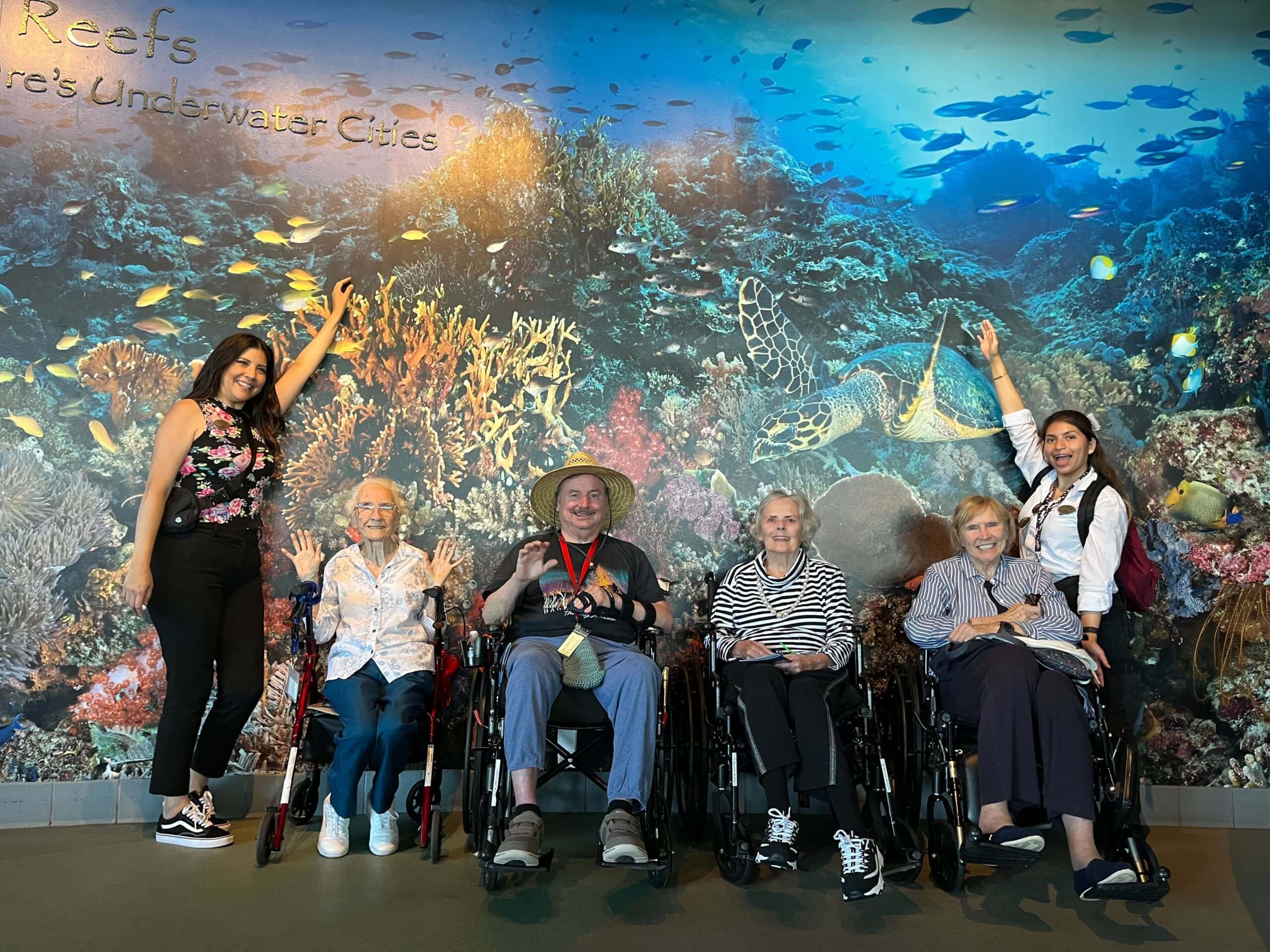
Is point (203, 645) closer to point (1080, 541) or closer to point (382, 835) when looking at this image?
point (382, 835)

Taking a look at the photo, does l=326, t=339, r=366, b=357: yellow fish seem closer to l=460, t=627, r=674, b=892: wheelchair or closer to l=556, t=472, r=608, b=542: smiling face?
l=556, t=472, r=608, b=542: smiling face

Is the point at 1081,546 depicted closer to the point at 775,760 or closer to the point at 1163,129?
the point at 775,760

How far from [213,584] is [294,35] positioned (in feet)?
7.56

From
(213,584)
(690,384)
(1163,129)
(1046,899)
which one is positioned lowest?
(1046,899)

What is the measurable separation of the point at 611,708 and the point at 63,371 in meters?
2.48

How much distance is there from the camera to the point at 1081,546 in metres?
3.73

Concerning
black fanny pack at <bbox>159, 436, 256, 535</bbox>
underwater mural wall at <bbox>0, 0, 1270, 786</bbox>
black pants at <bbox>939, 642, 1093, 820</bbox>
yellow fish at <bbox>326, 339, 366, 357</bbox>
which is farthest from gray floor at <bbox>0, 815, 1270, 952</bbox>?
yellow fish at <bbox>326, 339, 366, 357</bbox>

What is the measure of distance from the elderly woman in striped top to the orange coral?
227cm

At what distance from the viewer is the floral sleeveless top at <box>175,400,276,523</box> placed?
3523mm

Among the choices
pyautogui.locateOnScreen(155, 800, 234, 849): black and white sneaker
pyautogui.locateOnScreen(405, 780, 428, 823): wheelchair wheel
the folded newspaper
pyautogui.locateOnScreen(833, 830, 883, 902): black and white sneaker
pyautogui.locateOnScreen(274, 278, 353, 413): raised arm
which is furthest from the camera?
pyautogui.locateOnScreen(274, 278, 353, 413): raised arm

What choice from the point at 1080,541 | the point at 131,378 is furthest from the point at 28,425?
the point at 1080,541

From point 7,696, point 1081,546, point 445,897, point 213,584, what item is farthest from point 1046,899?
point 7,696

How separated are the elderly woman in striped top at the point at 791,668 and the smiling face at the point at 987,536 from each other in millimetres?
480

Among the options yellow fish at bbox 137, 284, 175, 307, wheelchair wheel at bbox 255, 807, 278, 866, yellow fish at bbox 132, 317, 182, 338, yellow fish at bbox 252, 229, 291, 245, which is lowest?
wheelchair wheel at bbox 255, 807, 278, 866
